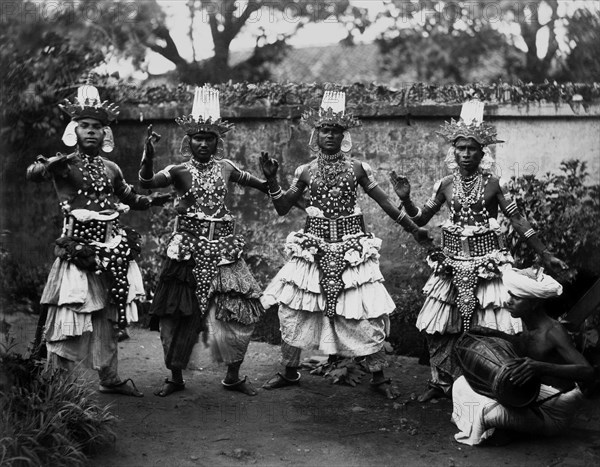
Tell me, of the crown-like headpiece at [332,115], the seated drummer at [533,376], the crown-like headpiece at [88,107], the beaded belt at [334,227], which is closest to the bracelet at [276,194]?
the beaded belt at [334,227]

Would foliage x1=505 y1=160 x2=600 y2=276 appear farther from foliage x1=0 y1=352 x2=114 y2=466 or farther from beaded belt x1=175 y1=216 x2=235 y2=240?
foliage x1=0 y1=352 x2=114 y2=466

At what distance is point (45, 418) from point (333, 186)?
3.03 meters

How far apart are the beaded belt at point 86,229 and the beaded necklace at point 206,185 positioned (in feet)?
2.35

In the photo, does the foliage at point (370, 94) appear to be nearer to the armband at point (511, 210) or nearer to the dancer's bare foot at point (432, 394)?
the armband at point (511, 210)

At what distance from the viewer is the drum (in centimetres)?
534

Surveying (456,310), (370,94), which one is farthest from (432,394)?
(370,94)

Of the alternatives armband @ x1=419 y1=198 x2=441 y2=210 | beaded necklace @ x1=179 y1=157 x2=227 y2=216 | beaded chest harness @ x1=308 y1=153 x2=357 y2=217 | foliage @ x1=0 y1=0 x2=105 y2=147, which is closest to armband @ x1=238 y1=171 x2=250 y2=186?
beaded necklace @ x1=179 y1=157 x2=227 y2=216

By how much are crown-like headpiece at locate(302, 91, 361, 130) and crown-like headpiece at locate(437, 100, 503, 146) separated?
81cm

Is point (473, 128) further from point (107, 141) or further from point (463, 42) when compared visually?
point (463, 42)

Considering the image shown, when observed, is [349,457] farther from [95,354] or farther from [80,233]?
[80,233]

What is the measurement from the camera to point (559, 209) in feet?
24.6

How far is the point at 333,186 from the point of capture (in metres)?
6.82

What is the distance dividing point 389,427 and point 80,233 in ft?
9.24

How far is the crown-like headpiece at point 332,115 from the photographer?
6.76 metres
